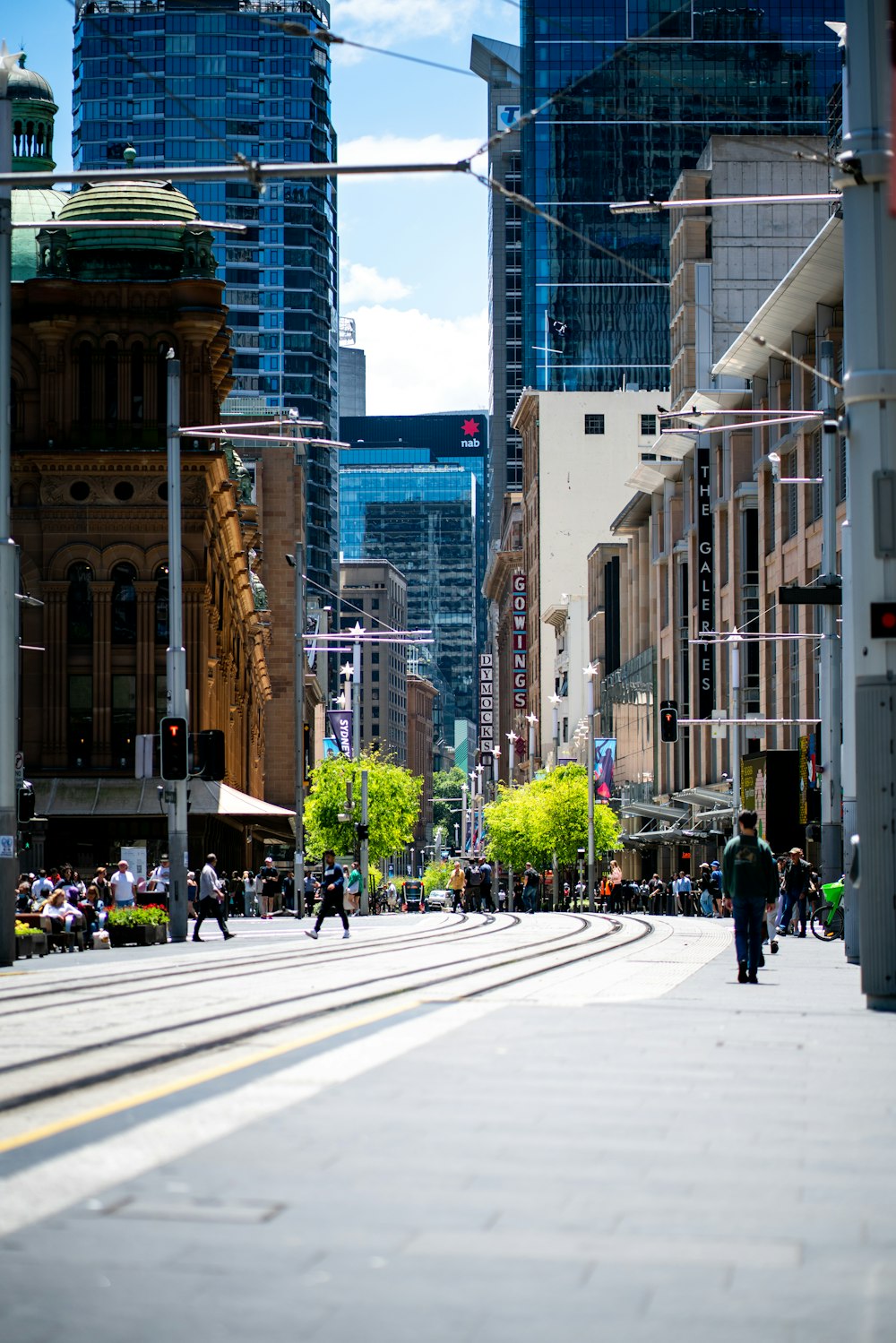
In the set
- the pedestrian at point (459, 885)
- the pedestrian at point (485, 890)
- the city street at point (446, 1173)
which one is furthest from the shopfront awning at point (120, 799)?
the city street at point (446, 1173)

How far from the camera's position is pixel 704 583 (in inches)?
3046

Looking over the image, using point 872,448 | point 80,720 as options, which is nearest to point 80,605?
point 80,720

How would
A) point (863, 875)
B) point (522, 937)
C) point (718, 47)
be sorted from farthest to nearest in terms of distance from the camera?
point (718, 47) < point (522, 937) < point (863, 875)

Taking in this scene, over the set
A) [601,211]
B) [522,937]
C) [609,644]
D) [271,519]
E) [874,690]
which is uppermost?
[601,211]

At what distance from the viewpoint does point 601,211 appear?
558 ft

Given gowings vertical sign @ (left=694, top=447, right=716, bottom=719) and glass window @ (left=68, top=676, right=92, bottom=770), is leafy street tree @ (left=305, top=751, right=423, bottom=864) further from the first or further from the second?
glass window @ (left=68, top=676, right=92, bottom=770)

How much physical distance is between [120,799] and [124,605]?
6287 millimetres

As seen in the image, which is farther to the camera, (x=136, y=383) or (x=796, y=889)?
(x=136, y=383)

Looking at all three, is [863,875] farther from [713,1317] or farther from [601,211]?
[601,211]

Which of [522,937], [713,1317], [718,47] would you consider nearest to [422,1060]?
[713,1317]

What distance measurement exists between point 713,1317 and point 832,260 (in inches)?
2077

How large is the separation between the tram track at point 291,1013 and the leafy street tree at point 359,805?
73062 millimetres

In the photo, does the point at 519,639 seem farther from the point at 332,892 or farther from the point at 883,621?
the point at 883,621

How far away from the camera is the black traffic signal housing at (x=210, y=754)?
33969 mm
